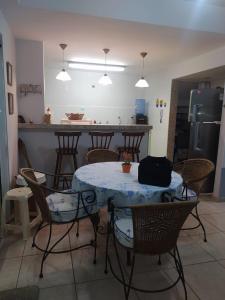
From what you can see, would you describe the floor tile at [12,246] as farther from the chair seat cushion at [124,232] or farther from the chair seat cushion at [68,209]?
the chair seat cushion at [124,232]

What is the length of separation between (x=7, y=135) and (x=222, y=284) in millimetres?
2594

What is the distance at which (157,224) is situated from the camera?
4.78ft

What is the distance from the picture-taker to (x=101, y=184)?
191 centimetres

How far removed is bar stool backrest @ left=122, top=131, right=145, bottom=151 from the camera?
368 centimetres

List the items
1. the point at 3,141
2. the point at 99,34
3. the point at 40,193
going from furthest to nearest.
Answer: the point at 99,34 < the point at 3,141 < the point at 40,193

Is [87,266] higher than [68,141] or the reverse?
the reverse

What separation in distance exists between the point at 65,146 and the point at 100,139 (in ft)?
1.95

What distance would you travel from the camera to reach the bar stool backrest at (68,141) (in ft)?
11.3

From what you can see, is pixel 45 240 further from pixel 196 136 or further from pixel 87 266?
pixel 196 136

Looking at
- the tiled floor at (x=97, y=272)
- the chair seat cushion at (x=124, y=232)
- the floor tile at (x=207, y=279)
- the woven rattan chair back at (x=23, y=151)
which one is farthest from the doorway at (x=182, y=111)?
the chair seat cushion at (x=124, y=232)

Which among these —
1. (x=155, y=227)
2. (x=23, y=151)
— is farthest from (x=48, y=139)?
(x=155, y=227)

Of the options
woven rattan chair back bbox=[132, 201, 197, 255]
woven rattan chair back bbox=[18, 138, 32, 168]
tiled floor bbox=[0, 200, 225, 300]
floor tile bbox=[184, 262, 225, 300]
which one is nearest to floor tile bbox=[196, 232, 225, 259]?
tiled floor bbox=[0, 200, 225, 300]

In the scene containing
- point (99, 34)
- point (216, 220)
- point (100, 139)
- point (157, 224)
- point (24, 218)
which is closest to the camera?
point (157, 224)

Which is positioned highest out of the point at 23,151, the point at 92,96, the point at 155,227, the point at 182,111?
the point at 92,96
